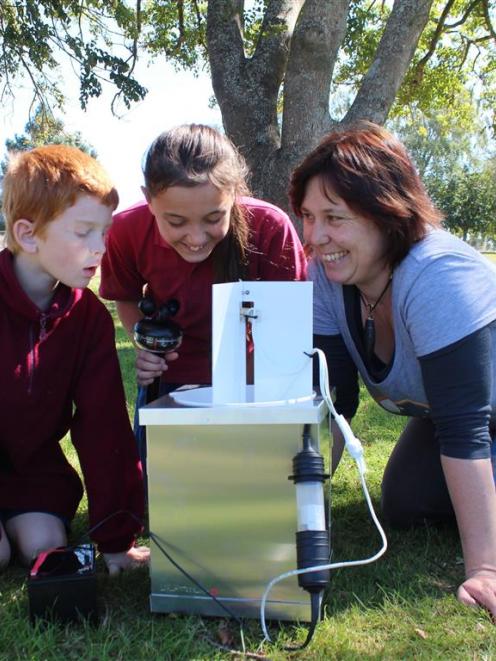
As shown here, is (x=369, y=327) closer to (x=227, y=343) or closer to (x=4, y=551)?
(x=227, y=343)

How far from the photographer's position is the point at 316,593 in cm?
151

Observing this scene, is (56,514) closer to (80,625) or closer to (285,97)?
(80,625)

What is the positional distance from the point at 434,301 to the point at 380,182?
377 millimetres

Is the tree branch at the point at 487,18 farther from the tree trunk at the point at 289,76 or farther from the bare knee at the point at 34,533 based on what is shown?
the bare knee at the point at 34,533

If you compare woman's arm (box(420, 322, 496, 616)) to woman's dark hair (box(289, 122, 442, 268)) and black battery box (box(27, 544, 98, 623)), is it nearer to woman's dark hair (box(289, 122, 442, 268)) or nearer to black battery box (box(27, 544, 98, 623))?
woman's dark hair (box(289, 122, 442, 268))

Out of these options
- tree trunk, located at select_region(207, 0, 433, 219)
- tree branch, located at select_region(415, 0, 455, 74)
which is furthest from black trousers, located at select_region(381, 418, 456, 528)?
tree branch, located at select_region(415, 0, 455, 74)

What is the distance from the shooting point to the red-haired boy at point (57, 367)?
6.79 feet

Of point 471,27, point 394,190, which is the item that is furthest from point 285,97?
point 471,27

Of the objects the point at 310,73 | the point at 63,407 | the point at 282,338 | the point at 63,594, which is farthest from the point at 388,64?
the point at 63,594

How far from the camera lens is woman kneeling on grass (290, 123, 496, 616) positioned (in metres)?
1.83

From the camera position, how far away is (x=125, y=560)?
7.06 feet

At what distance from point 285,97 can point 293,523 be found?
592cm

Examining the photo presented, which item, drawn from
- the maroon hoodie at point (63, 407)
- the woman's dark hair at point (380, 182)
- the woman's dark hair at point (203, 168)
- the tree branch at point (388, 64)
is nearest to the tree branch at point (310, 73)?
the tree branch at point (388, 64)

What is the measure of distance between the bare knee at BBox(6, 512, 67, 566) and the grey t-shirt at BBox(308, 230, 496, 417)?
1174mm
